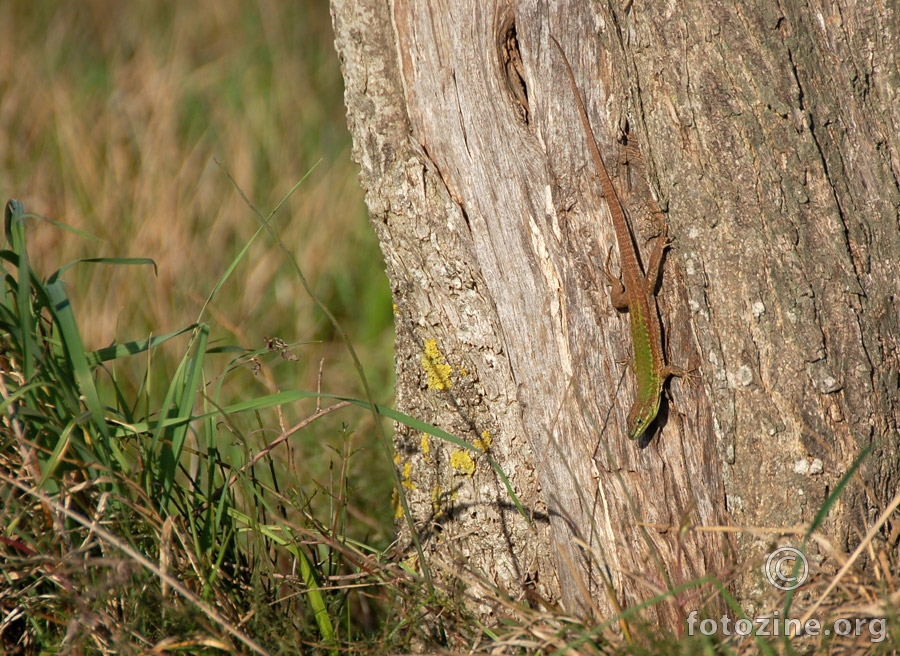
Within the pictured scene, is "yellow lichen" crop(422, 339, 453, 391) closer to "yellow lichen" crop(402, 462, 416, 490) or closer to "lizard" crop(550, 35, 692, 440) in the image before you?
"yellow lichen" crop(402, 462, 416, 490)

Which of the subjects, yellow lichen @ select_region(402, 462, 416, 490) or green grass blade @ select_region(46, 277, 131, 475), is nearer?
green grass blade @ select_region(46, 277, 131, 475)

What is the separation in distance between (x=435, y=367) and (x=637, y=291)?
815 mm

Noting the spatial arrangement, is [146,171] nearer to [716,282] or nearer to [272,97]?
[272,97]

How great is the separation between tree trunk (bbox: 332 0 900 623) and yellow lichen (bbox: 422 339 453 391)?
67 mm

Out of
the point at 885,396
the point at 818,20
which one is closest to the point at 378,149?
the point at 818,20

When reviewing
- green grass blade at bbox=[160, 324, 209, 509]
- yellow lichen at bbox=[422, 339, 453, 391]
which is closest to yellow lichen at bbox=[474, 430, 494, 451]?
yellow lichen at bbox=[422, 339, 453, 391]

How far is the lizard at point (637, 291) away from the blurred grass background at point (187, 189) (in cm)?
230

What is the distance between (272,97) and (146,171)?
1.51 metres

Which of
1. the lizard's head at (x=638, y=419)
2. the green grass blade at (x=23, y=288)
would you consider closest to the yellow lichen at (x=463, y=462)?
the lizard's head at (x=638, y=419)

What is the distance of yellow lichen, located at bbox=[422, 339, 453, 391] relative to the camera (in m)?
2.61

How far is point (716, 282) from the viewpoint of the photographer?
2051 mm

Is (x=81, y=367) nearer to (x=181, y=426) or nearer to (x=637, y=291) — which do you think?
A: (x=181, y=426)

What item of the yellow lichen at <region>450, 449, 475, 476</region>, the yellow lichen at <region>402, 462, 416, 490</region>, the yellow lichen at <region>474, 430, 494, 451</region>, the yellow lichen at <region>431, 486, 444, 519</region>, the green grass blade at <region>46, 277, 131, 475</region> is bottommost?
the yellow lichen at <region>431, 486, 444, 519</region>

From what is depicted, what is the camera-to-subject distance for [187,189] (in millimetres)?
5574
